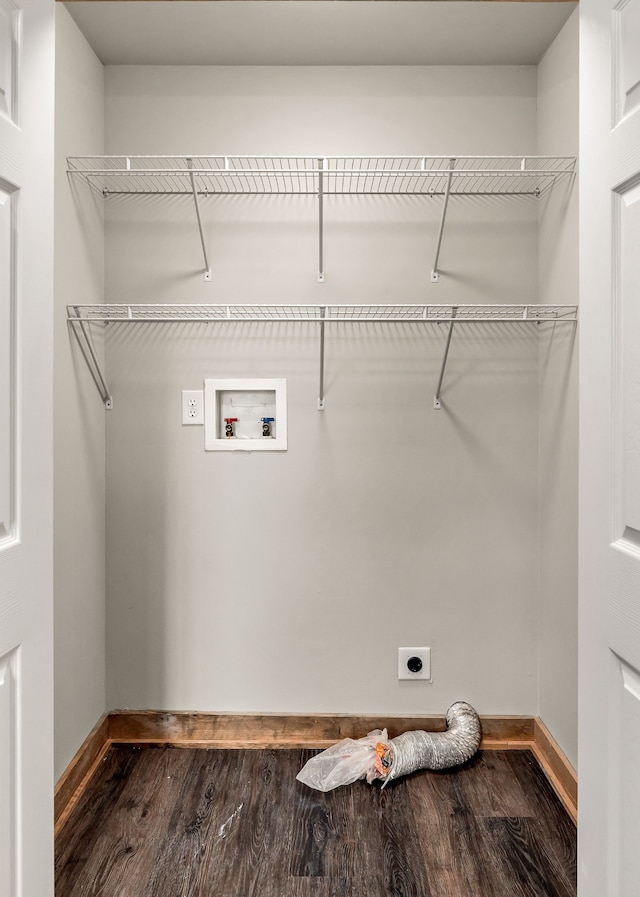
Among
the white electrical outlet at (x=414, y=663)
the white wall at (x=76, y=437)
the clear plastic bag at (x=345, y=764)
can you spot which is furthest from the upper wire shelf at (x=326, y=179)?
the clear plastic bag at (x=345, y=764)

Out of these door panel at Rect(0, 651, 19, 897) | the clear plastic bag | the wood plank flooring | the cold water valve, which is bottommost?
the wood plank flooring

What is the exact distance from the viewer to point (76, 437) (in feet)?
6.68

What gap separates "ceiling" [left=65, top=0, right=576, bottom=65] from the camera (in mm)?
1934

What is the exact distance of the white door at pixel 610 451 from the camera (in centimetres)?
92

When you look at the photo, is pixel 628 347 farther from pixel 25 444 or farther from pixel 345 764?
pixel 345 764

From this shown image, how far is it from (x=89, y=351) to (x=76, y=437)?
1.08 ft

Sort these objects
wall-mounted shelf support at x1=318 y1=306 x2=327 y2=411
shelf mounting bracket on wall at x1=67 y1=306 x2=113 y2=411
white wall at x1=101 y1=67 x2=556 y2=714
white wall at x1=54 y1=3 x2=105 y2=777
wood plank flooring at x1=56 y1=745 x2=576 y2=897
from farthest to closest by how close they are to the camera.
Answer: white wall at x1=101 y1=67 x2=556 y2=714
wall-mounted shelf support at x1=318 y1=306 x2=327 y2=411
shelf mounting bracket on wall at x1=67 y1=306 x2=113 y2=411
white wall at x1=54 y1=3 x2=105 y2=777
wood plank flooring at x1=56 y1=745 x2=576 y2=897

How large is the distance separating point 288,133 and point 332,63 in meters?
0.29

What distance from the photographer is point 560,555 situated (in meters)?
2.09

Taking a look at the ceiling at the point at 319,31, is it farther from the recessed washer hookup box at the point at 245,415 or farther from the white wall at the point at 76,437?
the recessed washer hookup box at the point at 245,415

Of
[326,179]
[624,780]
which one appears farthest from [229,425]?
[624,780]

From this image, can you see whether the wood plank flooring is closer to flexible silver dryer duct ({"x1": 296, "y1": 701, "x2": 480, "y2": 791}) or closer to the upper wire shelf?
flexible silver dryer duct ({"x1": 296, "y1": 701, "x2": 480, "y2": 791})

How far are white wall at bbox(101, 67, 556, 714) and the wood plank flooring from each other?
28cm

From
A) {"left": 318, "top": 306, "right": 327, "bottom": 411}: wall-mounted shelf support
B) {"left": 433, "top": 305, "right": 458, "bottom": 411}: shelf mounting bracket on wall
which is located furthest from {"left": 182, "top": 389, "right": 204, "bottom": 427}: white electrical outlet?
{"left": 433, "top": 305, "right": 458, "bottom": 411}: shelf mounting bracket on wall
